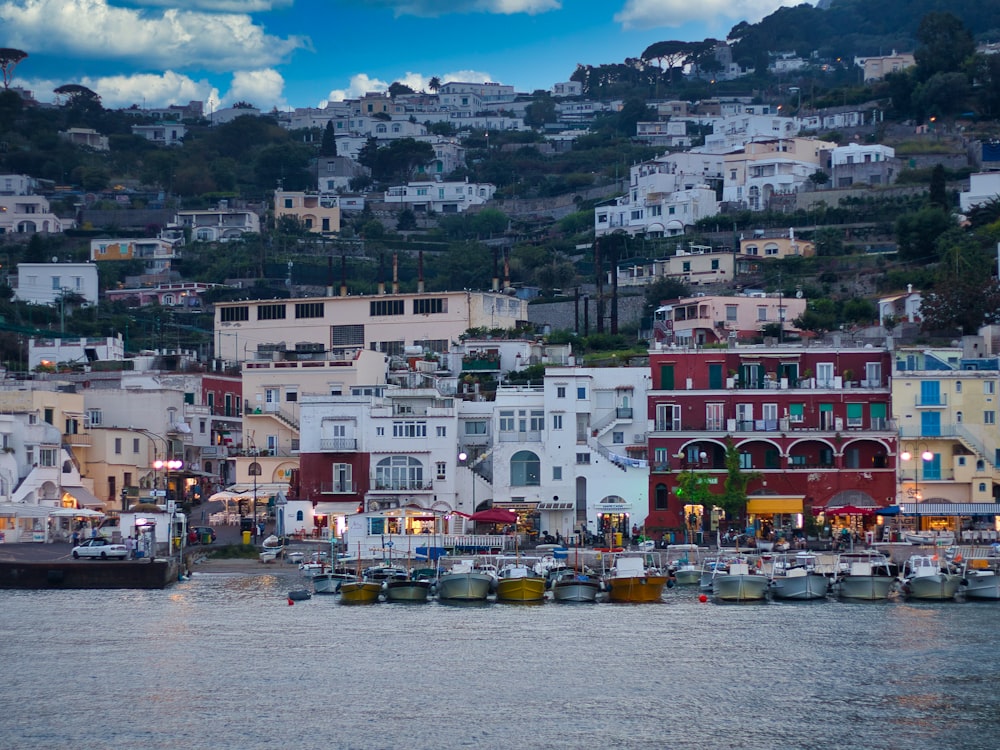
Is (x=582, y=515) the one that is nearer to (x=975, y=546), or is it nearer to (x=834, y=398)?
(x=834, y=398)

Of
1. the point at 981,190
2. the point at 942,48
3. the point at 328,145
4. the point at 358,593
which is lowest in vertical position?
the point at 358,593

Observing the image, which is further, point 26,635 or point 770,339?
point 770,339

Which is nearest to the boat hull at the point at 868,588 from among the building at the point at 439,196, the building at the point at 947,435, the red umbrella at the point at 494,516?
the building at the point at 947,435

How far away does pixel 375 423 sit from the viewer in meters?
77.0

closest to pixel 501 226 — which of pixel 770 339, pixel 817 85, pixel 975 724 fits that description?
pixel 817 85

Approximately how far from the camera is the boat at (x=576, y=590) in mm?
62500

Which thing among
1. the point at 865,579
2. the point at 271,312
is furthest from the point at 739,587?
the point at 271,312

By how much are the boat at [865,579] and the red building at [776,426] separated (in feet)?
28.9

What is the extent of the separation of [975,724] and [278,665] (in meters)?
18.4

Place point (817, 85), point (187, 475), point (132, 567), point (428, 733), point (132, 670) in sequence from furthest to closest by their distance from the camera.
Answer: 1. point (817, 85)
2. point (187, 475)
3. point (132, 567)
4. point (132, 670)
5. point (428, 733)

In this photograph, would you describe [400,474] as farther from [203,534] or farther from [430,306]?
[430,306]

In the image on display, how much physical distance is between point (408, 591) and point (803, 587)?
44.3 ft

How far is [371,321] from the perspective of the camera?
9738cm

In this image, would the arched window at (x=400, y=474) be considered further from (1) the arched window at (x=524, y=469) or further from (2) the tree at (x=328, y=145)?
(2) the tree at (x=328, y=145)
